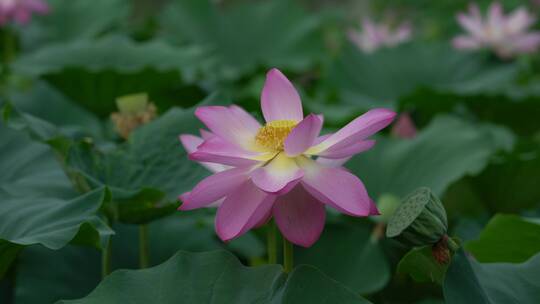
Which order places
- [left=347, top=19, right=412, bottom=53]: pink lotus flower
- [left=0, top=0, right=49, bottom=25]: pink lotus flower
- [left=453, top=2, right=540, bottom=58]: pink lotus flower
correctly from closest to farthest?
[left=0, top=0, right=49, bottom=25]: pink lotus flower, [left=453, top=2, right=540, bottom=58]: pink lotus flower, [left=347, top=19, right=412, bottom=53]: pink lotus flower

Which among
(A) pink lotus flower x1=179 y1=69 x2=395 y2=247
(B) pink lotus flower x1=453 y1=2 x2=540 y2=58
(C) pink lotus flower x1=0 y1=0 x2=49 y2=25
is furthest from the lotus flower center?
(B) pink lotus flower x1=453 y1=2 x2=540 y2=58

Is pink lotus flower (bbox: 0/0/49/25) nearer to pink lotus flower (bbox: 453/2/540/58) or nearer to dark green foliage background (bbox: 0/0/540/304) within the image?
dark green foliage background (bbox: 0/0/540/304)

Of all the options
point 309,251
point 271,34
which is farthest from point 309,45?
point 309,251

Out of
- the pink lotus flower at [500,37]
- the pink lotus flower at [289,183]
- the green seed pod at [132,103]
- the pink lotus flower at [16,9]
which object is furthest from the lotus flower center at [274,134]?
the pink lotus flower at [500,37]

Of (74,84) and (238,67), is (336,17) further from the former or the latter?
(74,84)

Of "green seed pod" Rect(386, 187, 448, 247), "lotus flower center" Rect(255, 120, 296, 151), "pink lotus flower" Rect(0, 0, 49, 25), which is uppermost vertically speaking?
"lotus flower center" Rect(255, 120, 296, 151)

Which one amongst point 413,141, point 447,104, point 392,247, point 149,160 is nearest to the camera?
point 149,160
